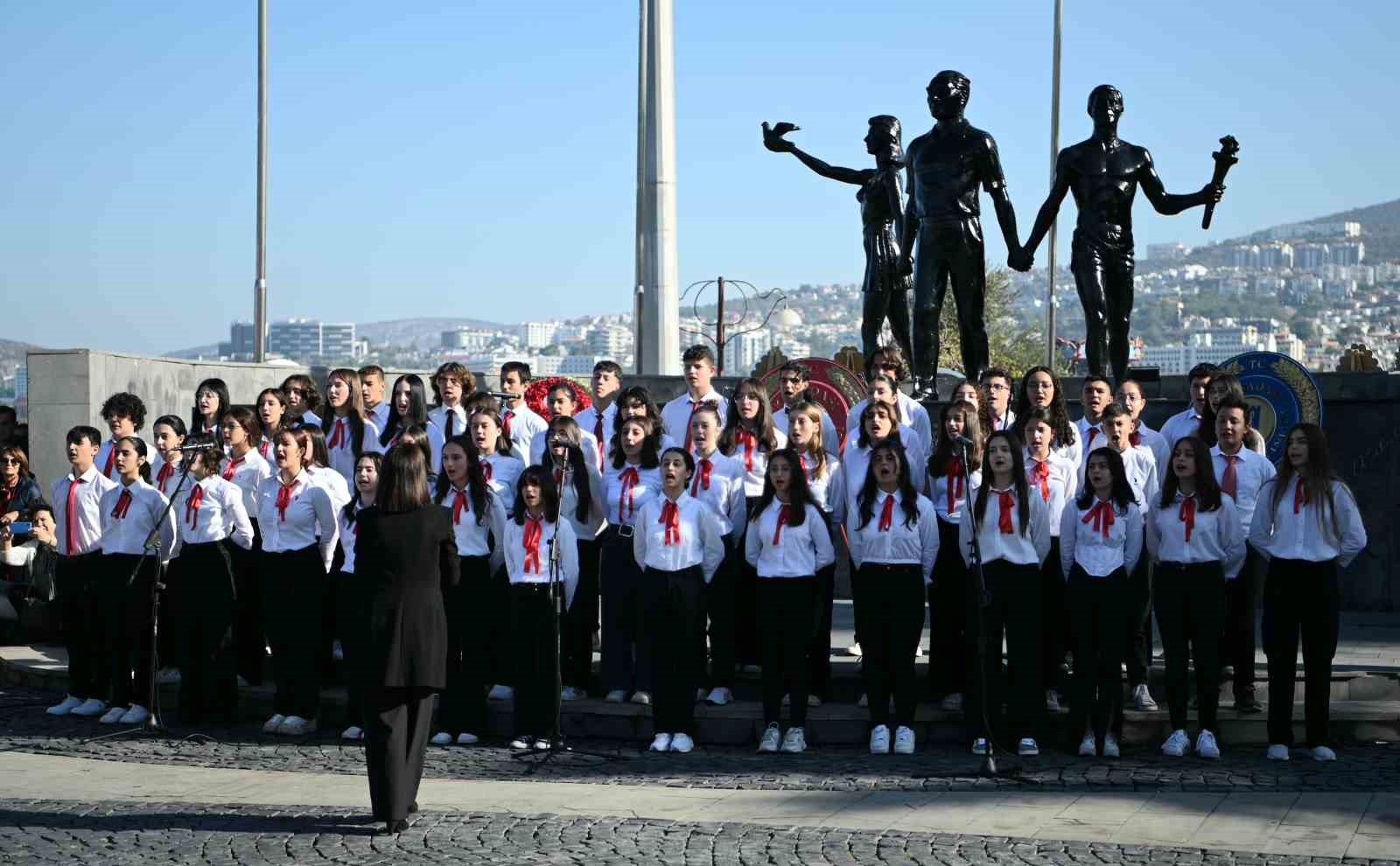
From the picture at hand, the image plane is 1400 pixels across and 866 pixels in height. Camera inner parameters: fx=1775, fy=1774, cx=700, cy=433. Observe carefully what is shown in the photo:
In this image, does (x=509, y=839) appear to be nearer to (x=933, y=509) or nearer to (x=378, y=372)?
(x=933, y=509)

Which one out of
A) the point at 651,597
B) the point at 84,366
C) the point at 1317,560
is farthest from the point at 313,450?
the point at 1317,560

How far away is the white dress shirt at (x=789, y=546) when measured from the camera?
1017 centimetres

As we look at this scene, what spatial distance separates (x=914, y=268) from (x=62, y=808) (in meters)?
8.09

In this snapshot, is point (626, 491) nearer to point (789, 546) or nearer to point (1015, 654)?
point (789, 546)

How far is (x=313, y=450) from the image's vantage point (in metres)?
11.1

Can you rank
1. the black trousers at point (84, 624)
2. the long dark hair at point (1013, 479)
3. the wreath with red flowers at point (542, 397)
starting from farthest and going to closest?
the wreath with red flowers at point (542, 397)
the black trousers at point (84, 624)
the long dark hair at point (1013, 479)

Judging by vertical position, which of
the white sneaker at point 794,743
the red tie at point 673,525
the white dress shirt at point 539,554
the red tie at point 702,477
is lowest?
the white sneaker at point 794,743

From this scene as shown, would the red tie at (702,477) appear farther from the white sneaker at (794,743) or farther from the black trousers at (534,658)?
the white sneaker at (794,743)

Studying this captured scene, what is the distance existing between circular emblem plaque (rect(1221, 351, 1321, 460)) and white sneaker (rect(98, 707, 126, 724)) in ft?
26.5

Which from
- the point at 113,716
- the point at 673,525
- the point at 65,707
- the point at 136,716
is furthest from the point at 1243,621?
the point at 65,707

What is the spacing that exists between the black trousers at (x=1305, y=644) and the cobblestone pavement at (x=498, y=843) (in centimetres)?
254

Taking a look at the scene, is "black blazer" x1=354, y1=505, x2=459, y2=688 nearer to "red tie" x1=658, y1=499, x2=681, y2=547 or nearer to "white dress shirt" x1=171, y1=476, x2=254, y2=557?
"red tie" x1=658, y1=499, x2=681, y2=547

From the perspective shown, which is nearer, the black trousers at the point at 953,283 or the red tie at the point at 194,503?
the red tie at the point at 194,503

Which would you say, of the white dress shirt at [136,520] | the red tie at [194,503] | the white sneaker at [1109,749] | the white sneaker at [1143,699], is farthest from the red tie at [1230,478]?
the white dress shirt at [136,520]
